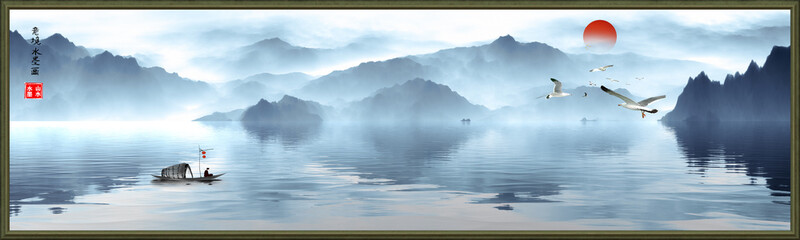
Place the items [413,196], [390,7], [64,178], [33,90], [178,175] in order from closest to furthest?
1. [390,7]
2. [33,90]
3. [413,196]
4. [178,175]
5. [64,178]

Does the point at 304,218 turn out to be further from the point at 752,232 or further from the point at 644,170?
the point at 644,170

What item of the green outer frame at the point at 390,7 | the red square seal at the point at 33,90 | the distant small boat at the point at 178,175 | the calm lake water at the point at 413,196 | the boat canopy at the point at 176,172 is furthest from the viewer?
the boat canopy at the point at 176,172

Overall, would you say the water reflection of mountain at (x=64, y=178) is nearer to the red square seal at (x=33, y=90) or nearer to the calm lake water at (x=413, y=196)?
the calm lake water at (x=413, y=196)

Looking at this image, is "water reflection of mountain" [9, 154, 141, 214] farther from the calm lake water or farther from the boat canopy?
the boat canopy

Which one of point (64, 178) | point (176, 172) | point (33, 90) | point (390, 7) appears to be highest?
point (390, 7)

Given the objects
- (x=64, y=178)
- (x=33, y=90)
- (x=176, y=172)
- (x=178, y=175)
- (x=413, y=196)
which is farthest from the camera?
(x=64, y=178)

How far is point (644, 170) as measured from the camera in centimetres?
6556

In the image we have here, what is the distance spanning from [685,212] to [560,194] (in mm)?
9983

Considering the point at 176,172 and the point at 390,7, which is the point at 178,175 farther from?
the point at 390,7

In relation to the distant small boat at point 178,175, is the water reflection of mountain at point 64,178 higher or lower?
lower

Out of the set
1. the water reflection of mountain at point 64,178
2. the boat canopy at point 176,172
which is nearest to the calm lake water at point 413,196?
the water reflection of mountain at point 64,178

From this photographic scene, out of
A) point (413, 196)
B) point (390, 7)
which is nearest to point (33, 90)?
point (390, 7)

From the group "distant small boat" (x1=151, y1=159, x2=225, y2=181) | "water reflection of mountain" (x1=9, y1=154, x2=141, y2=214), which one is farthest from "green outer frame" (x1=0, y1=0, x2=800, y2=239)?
"distant small boat" (x1=151, y1=159, x2=225, y2=181)

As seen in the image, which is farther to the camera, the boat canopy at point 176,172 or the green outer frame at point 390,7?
the boat canopy at point 176,172
